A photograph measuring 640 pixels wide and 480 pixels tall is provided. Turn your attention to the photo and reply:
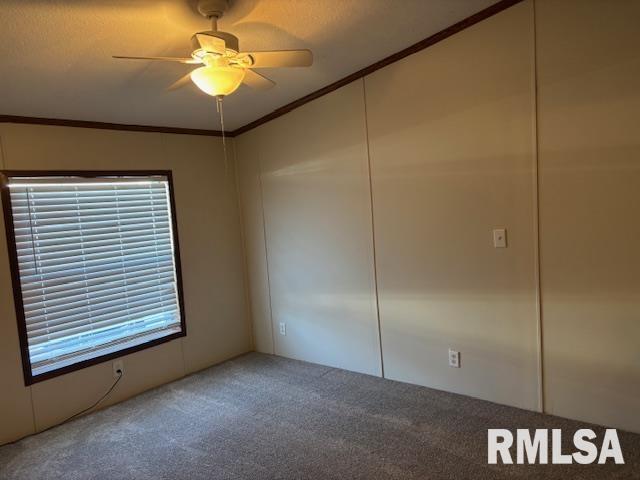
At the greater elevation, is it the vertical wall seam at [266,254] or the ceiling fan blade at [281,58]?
the ceiling fan blade at [281,58]

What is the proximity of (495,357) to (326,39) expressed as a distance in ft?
7.71

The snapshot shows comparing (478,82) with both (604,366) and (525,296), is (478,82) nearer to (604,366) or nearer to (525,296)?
(525,296)

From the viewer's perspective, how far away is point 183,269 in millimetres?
3967

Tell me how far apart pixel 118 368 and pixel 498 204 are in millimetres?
3130

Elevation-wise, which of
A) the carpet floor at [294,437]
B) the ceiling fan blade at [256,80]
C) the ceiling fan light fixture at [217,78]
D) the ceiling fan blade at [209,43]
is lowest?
the carpet floor at [294,437]

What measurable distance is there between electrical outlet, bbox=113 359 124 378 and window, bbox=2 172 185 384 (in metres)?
0.08

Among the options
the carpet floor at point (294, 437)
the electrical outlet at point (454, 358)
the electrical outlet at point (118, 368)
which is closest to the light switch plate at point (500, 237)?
the electrical outlet at point (454, 358)

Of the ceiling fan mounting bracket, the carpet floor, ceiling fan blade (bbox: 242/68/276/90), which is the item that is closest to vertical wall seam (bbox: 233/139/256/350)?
the carpet floor

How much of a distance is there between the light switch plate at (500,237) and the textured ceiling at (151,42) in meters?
1.37

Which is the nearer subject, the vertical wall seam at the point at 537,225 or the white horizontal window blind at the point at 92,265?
the vertical wall seam at the point at 537,225

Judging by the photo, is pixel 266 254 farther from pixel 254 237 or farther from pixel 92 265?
pixel 92 265

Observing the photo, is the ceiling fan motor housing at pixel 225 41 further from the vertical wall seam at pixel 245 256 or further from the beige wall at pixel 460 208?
the vertical wall seam at pixel 245 256

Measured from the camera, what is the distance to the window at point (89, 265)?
308 cm

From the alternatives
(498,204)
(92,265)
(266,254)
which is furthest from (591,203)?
(92,265)
